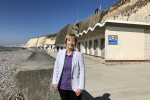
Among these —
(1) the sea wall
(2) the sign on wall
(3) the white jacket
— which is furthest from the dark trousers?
(2) the sign on wall

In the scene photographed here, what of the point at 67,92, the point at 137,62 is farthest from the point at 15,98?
the point at 137,62

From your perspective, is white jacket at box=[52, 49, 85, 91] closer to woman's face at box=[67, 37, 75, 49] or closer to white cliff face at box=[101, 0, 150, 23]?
woman's face at box=[67, 37, 75, 49]

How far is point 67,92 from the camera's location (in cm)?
193

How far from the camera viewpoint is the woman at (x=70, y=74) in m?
1.84

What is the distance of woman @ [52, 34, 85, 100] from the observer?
184 centimetres

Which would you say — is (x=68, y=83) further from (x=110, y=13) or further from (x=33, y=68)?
(x=110, y=13)

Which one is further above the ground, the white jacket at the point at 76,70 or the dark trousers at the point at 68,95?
the white jacket at the point at 76,70

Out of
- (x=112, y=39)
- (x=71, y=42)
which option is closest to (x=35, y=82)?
(x=71, y=42)

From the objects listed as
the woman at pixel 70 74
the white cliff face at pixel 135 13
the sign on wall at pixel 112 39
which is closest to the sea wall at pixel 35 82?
the woman at pixel 70 74

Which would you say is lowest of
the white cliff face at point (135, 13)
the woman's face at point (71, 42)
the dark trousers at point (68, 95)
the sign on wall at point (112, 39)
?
the dark trousers at point (68, 95)

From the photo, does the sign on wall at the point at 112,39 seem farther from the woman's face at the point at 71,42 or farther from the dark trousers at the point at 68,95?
the dark trousers at the point at 68,95

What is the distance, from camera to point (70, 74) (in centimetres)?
185

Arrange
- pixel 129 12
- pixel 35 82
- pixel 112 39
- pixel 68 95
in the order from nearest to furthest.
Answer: pixel 68 95 < pixel 35 82 < pixel 112 39 < pixel 129 12

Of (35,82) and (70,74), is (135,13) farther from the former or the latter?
(35,82)
